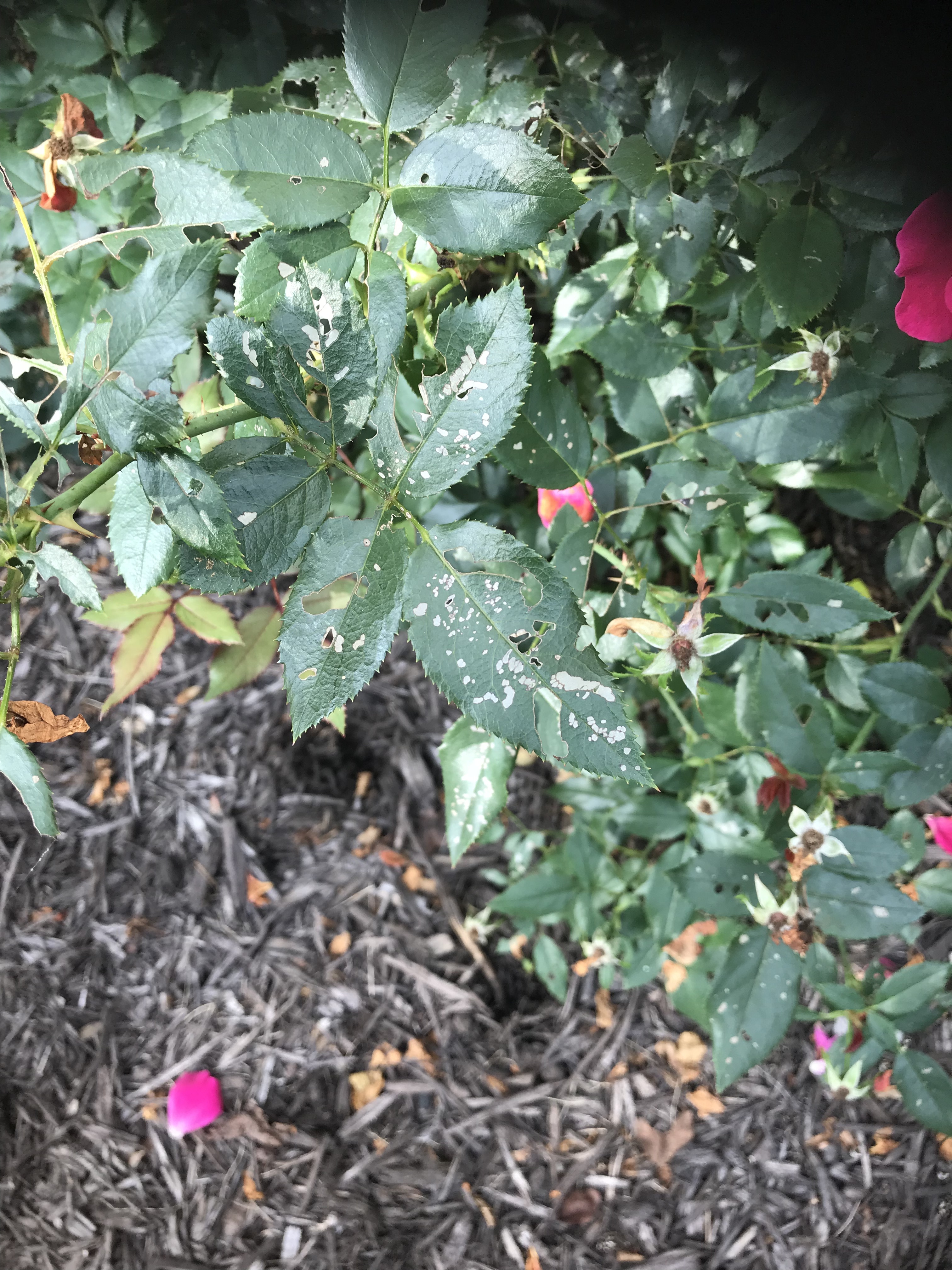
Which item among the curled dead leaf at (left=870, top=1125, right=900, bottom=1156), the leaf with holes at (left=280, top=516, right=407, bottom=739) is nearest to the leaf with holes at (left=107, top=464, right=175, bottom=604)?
the leaf with holes at (left=280, top=516, right=407, bottom=739)

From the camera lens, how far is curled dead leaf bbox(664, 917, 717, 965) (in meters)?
1.48

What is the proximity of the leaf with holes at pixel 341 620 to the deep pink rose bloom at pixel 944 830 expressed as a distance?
0.90m

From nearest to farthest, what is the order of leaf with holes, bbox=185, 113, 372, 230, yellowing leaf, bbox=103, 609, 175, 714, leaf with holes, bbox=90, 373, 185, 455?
1. leaf with holes, bbox=90, 373, 185, 455
2. leaf with holes, bbox=185, 113, 372, 230
3. yellowing leaf, bbox=103, 609, 175, 714

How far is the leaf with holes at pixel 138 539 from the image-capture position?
62cm

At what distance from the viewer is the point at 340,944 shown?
5.53 feet

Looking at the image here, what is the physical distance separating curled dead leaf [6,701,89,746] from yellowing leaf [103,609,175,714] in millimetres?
513

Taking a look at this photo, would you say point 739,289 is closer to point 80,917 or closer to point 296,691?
point 296,691

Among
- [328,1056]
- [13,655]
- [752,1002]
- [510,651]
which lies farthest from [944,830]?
[328,1056]

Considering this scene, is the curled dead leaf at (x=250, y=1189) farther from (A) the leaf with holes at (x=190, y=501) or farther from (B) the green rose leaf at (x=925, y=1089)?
(A) the leaf with holes at (x=190, y=501)

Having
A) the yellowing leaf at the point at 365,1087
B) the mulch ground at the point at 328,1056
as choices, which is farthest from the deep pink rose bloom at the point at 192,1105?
the yellowing leaf at the point at 365,1087

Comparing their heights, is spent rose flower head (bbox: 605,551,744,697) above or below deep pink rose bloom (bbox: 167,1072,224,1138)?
above

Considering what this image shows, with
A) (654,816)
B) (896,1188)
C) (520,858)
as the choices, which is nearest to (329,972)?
(520,858)

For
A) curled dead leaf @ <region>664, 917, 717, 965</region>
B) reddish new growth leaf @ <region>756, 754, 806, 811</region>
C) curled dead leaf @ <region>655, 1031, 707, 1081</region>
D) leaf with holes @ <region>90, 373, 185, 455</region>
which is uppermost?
leaf with holes @ <region>90, 373, 185, 455</region>

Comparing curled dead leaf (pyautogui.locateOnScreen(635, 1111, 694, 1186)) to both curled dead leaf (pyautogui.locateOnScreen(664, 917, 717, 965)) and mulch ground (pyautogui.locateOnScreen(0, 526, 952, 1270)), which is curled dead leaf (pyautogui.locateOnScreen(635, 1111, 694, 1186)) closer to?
mulch ground (pyautogui.locateOnScreen(0, 526, 952, 1270))
